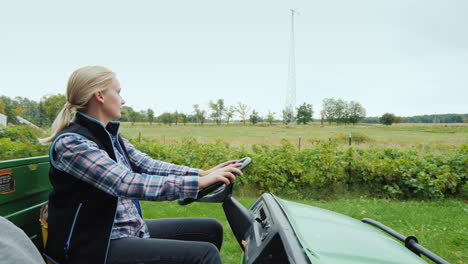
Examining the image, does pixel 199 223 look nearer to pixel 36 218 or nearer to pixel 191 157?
pixel 36 218

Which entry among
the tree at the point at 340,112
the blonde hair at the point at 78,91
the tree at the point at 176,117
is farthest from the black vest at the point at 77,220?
the tree at the point at 176,117

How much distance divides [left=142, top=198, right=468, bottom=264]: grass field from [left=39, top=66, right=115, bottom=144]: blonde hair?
89.2 inches

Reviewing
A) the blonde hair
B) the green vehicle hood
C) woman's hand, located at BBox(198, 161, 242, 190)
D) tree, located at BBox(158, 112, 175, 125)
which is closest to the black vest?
the blonde hair

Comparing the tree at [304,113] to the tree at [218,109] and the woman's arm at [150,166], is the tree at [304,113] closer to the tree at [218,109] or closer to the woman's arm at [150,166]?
the tree at [218,109]

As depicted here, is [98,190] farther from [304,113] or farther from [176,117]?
[176,117]

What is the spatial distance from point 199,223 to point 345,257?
0.93 meters

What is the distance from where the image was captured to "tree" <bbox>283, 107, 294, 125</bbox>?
2169 inches

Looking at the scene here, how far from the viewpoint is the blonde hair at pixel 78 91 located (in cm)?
143

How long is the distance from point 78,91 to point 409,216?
490 cm

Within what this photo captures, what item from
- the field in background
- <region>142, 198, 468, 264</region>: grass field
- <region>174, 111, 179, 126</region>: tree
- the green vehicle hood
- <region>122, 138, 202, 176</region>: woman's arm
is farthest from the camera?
<region>174, 111, 179, 126</region>: tree

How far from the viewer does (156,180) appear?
1.35 metres

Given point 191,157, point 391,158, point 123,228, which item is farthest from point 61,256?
point 391,158

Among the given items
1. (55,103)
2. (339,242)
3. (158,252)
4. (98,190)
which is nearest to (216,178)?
(158,252)

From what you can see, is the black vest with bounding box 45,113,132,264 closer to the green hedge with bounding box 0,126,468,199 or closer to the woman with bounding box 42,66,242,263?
the woman with bounding box 42,66,242,263
